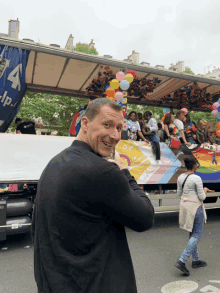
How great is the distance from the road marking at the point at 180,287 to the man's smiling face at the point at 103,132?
9.66ft

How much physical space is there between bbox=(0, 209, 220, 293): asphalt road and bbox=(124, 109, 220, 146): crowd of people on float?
2.33 metres

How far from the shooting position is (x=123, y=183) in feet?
3.42

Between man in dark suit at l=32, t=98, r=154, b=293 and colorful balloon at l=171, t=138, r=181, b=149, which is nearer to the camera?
man in dark suit at l=32, t=98, r=154, b=293

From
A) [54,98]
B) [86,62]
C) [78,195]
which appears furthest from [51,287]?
[54,98]

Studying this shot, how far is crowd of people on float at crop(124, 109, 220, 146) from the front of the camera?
6.94 metres

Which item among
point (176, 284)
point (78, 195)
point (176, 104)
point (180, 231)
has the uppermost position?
point (176, 104)

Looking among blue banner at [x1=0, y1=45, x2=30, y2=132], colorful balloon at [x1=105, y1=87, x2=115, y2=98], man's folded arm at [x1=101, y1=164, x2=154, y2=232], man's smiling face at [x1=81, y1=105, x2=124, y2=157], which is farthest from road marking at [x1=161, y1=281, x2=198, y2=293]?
blue banner at [x1=0, y1=45, x2=30, y2=132]

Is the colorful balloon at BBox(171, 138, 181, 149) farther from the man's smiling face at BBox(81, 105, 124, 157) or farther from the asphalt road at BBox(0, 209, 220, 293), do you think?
the man's smiling face at BBox(81, 105, 124, 157)

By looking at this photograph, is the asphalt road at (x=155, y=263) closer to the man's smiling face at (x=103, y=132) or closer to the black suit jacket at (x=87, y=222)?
the black suit jacket at (x=87, y=222)

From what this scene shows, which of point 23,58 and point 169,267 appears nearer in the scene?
point 169,267

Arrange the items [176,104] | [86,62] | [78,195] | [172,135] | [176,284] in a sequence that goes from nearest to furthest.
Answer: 1. [78,195]
2. [176,284]
3. [86,62]
4. [172,135]
5. [176,104]

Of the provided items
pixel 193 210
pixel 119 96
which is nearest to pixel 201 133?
pixel 119 96

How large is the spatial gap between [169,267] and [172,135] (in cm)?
410

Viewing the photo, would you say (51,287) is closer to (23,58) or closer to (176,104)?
(23,58)
